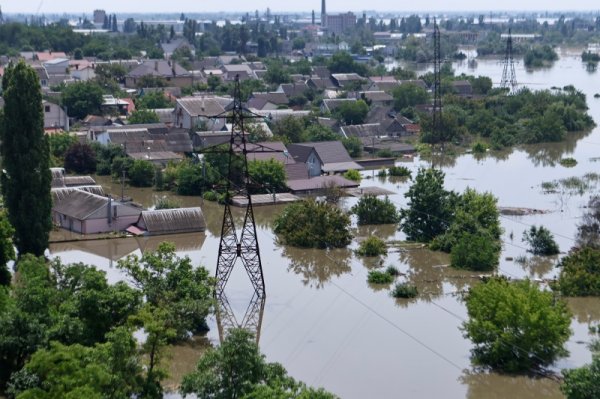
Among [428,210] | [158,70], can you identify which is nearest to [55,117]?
[158,70]

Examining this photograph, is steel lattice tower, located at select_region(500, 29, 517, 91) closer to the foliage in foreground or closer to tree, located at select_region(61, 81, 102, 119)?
tree, located at select_region(61, 81, 102, 119)

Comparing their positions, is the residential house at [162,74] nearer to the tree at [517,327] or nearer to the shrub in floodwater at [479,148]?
the shrub in floodwater at [479,148]

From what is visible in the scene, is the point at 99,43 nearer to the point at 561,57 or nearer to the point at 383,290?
the point at 561,57

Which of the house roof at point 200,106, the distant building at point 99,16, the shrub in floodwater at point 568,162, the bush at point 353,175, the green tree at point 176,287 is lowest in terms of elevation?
the shrub in floodwater at point 568,162

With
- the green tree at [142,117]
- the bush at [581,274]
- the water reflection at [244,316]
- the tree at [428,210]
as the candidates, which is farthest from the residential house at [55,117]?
the bush at [581,274]

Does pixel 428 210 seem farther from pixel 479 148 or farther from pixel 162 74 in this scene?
pixel 162 74
